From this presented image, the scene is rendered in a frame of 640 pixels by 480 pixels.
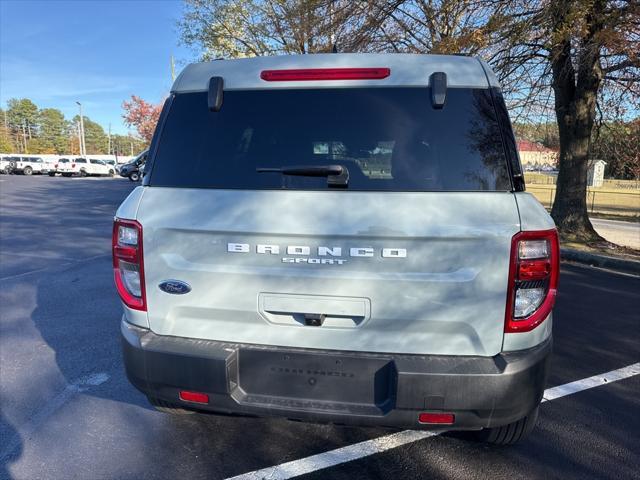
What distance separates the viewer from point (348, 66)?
2279 mm

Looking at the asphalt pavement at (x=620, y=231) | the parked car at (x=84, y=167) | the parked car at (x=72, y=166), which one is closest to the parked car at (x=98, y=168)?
the parked car at (x=84, y=167)

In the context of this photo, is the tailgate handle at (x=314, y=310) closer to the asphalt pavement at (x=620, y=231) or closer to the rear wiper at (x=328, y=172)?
the rear wiper at (x=328, y=172)

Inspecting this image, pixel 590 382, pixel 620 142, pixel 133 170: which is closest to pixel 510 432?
pixel 590 382

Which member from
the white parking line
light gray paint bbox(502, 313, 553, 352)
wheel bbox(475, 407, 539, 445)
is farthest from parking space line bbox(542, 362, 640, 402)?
light gray paint bbox(502, 313, 553, 352)

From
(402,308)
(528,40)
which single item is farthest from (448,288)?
(528,40)

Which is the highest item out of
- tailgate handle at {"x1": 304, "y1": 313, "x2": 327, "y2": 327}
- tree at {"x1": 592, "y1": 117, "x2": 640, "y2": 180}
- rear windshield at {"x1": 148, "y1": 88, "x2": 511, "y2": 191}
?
tree at {"x1": 592, "y1": 117, "x2": 640, "y2": 180}

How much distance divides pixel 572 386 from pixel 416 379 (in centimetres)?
232

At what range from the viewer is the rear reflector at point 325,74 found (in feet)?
7.36

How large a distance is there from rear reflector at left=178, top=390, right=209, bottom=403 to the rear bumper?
0.03 meters

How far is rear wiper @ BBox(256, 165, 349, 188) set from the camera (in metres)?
2.11

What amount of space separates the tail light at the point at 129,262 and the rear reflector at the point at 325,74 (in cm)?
102

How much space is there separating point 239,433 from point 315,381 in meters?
1.09

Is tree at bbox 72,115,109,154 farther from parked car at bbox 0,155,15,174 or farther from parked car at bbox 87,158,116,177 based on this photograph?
parked car at bbox 87,158,116,177

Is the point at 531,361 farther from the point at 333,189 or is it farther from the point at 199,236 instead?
the point at 199,236
